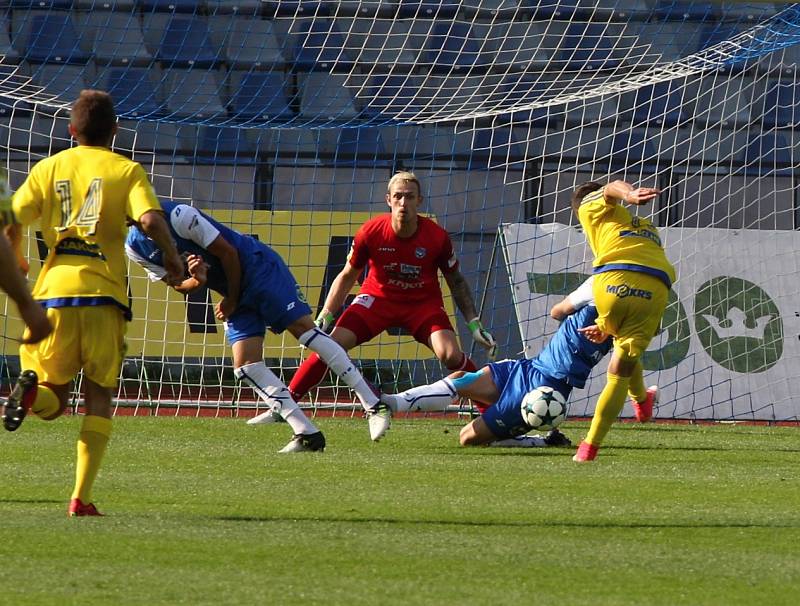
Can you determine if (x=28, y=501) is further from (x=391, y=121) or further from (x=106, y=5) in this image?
(x=106, y=5)

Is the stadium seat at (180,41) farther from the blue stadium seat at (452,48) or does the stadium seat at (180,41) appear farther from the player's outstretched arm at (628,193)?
the player's outstretched arm at (628,193)

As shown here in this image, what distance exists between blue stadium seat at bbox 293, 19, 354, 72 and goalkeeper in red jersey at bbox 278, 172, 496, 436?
4786 mm

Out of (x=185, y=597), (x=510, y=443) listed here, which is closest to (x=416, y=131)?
(x=510, y=443)

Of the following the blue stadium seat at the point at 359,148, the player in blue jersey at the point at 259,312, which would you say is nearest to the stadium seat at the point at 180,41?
the blue stadium seat at the point at 359,148

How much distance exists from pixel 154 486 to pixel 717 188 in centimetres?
891

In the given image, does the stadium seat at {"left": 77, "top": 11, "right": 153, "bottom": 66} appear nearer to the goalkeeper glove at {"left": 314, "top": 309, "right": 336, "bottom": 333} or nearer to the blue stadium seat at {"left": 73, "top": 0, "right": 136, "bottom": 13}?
the blue stadium seat at {"left": 73, "top": 0, "right": 136, "bottom": 13}

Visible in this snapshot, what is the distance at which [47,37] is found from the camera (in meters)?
13.5

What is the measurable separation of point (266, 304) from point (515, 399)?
61.0 inches

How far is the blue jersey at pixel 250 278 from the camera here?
7496mm

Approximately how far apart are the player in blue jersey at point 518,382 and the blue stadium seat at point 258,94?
591 cm

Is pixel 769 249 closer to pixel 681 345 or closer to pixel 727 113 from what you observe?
pixel 681 345

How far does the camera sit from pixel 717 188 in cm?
1356

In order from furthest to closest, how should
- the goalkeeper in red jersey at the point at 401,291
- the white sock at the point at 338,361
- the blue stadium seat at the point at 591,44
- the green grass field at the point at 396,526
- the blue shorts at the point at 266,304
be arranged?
the blue stadium seat at the point at 591,44 → the goalkeeper in red jersey at the point at 401,291 → the white sock at the point at 338,361 → the blue shorts at the point at 266,304 → the green grass field at the point at 396,526

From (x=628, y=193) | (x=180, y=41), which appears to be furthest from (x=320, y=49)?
(x=628, y=193)
